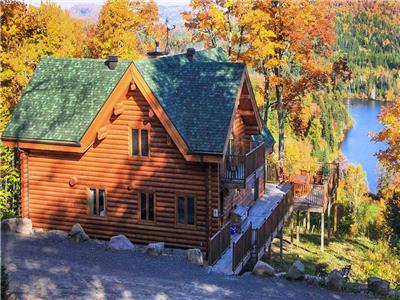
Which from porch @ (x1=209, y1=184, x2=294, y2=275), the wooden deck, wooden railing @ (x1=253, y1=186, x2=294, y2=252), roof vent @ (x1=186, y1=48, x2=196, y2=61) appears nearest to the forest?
the wooden deck

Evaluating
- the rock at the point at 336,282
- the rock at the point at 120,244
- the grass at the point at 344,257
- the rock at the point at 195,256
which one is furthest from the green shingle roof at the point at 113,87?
the grass at the point at 344,257

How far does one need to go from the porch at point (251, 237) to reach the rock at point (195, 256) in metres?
0.48

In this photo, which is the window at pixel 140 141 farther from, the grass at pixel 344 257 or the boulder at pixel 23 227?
the grass at pixel 344 257

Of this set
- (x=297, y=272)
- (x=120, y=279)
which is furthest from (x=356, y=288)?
(x=120, y=279)

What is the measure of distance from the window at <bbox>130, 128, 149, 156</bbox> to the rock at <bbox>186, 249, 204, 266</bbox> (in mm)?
4586

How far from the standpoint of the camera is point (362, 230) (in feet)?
156

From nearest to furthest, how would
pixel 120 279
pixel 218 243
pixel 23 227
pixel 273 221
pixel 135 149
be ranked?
1. pixel 120 279
2. pixel 218 243
3. pixel 135 149
4. pixel 23 227
5. pixel 273 221

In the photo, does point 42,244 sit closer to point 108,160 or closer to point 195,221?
point 108,160

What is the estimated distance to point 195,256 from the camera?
2091cm

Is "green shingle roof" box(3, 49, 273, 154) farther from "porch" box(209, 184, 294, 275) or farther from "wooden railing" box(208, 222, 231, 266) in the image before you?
"porch" box(209, 184, 294, 275)

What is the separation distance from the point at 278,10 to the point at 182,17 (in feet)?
24.1

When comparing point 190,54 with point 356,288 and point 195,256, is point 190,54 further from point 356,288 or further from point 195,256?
point 356,288

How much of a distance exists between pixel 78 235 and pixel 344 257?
17820 millimetres

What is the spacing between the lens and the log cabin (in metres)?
22.0
